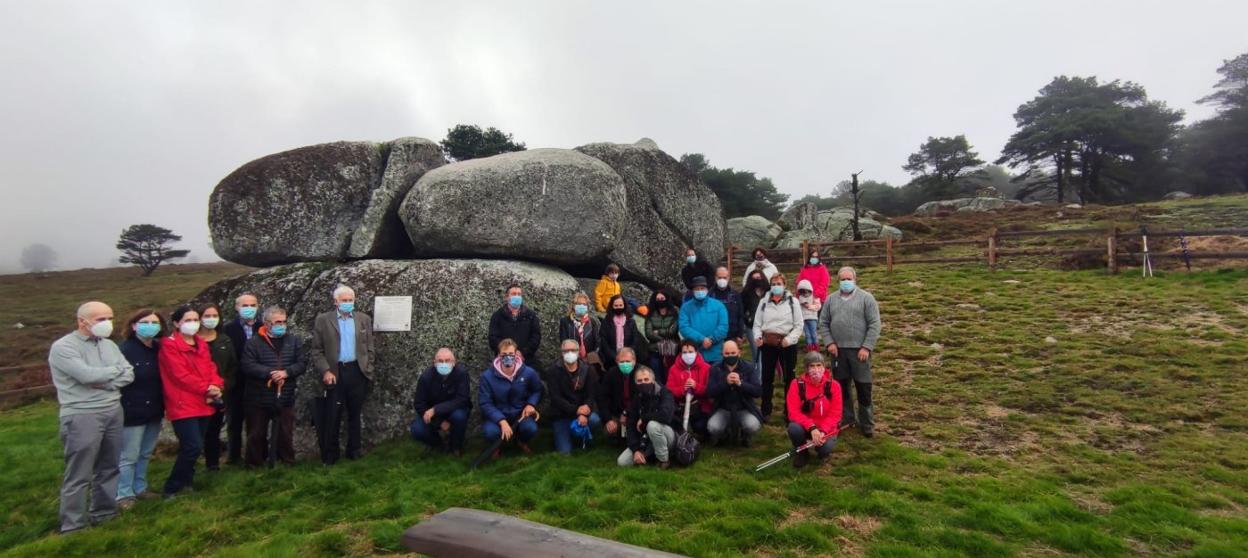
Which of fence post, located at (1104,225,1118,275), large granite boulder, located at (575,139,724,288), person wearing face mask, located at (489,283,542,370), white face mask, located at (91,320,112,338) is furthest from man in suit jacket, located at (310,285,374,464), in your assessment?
fence post, located at (1104,225,1118,275)

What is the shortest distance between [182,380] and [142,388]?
0.38m

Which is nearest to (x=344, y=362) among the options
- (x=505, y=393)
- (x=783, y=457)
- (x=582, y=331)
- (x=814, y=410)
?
(x=505, y=393)

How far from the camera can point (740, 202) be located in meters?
40.8

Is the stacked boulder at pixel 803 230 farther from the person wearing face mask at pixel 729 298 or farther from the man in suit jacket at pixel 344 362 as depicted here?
the man in suit jacket at pixel 344 362

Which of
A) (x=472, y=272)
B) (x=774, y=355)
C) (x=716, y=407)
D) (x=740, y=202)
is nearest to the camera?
(x=716, y=407)

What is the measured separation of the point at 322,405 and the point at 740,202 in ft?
118

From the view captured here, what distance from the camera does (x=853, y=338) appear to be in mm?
7797

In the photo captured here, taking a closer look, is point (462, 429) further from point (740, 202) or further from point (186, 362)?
point (740, 202)

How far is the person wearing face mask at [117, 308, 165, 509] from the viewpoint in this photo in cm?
647

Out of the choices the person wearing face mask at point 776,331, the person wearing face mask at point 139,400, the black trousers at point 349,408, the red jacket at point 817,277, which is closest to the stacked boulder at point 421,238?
the black trousers at point 349,408

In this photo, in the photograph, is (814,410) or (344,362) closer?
(814,410)

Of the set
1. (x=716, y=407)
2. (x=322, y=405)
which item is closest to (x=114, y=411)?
(x=322, y=405)

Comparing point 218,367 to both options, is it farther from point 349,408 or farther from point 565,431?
point 565,431

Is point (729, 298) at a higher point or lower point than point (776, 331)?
higher
